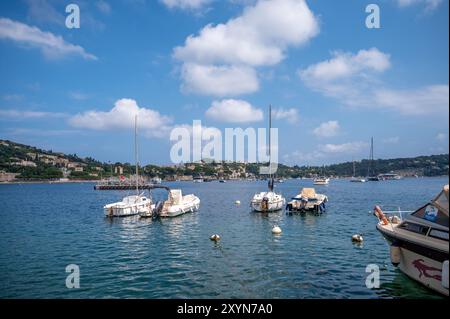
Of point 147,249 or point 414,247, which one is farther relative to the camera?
point 147,249

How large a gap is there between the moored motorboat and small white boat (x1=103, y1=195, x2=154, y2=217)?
1419 inches

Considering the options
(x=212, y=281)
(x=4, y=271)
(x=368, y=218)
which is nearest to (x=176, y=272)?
(x=212, y=281)

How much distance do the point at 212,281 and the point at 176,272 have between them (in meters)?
2.90

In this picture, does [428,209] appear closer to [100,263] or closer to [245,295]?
[245,295]

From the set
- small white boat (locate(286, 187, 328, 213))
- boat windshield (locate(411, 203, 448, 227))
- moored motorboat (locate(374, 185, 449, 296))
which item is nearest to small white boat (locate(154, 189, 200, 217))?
small white boat (locate(286, 187, 328, 213))

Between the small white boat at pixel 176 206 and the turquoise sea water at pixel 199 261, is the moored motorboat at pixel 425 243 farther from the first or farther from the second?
the small white boat at pixel 176 206

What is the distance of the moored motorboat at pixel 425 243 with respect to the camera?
48.4 feet

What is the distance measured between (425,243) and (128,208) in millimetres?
41730

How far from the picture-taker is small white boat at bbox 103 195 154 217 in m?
49.3

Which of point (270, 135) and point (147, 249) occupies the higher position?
point (270, 135)

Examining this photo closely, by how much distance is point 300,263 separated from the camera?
867 inches

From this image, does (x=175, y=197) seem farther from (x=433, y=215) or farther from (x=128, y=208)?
(x=433, y=215)

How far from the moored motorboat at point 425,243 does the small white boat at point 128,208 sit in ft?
118

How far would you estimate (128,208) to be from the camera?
50.4 meters
